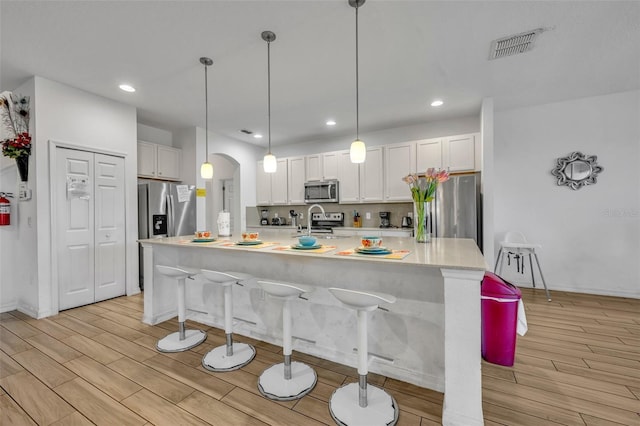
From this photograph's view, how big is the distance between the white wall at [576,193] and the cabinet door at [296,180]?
3365 mm

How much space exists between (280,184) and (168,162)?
2069 mm

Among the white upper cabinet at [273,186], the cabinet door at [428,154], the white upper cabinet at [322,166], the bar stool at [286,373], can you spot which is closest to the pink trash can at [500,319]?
the bar stool at [286,373]

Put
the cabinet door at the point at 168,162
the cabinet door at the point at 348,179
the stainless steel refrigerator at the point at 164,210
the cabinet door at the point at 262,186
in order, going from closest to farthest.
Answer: the stainless steel refrigerator at the point at 164,210, the cabinet door at the point at 168,162, the cabinet door at the point at 348,179, the cabinet door at the point at 262,186

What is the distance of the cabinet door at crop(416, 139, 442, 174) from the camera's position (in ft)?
14.4

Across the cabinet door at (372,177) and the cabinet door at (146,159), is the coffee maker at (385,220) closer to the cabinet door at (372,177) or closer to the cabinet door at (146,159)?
the cabinet door at (372,177)

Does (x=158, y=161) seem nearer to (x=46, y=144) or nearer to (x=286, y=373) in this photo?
(x=46, y=144)

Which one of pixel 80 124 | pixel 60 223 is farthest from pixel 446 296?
pixel 80 124

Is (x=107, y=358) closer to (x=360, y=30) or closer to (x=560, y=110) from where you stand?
(x=360, y=30)

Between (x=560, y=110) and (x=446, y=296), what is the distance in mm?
4164

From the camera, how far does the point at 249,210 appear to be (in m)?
6.13

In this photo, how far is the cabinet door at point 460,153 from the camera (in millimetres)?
4207

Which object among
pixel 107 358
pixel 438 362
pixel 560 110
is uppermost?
pixel 560 110

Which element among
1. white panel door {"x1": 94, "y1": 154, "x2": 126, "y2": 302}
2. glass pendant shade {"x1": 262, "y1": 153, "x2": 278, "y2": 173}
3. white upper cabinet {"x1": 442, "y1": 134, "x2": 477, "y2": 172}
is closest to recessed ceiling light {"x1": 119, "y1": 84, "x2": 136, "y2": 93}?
white panel door {"x1": 94, "y1": 154, "x2": 126, "y2": 302}

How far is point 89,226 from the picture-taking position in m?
3.51
